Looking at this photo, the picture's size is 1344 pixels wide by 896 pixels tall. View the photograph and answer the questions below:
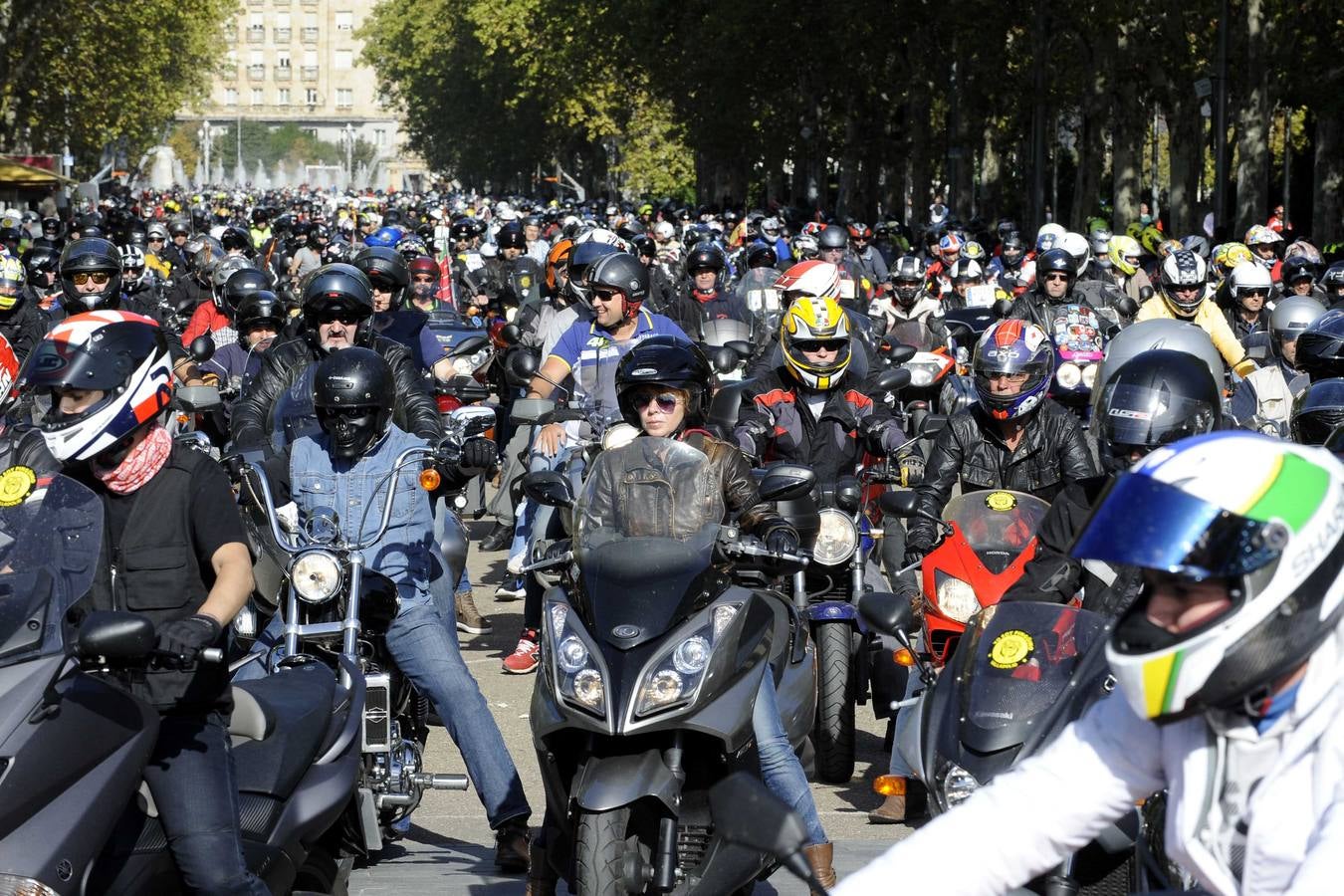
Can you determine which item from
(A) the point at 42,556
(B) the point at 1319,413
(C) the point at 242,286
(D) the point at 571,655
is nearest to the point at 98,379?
(A) the point at 42,556

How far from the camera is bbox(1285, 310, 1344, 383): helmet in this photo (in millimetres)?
9195

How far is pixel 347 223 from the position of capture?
141 feet

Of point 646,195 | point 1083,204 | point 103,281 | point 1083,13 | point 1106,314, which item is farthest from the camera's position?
point 646,195

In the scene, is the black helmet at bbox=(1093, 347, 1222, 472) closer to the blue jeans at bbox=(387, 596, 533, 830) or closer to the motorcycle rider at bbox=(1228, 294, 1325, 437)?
the blue jeans at bbox=(387, 596, 533, 830)

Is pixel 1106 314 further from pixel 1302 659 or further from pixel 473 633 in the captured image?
pixel 1302 659

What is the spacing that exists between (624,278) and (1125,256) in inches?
451

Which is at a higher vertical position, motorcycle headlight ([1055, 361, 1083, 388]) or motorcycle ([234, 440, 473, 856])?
motorcycle headlight ([1055, 361, 1083, 388])

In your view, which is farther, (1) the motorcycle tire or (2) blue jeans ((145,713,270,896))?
(1) the motorcycle tire

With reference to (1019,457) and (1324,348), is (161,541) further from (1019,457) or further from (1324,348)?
(1324,348)

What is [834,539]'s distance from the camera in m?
8.26

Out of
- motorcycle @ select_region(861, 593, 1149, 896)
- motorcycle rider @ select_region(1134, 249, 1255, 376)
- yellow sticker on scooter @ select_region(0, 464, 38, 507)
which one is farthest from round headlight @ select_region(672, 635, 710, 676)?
motorcycle rider @ select_region(1134, 249, 1255, 376)

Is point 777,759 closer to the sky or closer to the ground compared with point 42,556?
closer to the ground

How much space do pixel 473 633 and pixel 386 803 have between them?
467 centimetres

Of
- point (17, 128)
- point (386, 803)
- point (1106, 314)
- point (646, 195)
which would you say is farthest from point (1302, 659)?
point (646, 195)
